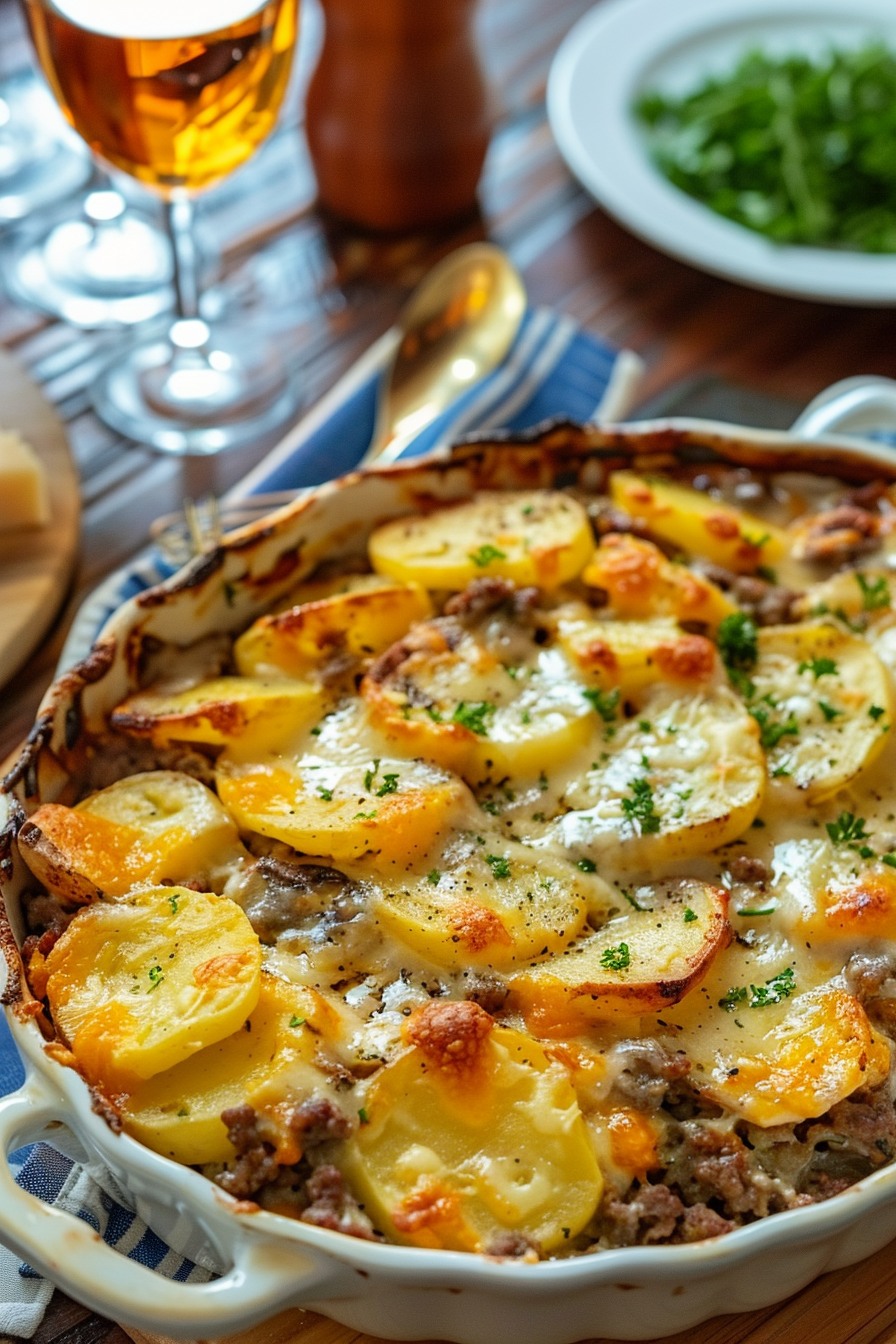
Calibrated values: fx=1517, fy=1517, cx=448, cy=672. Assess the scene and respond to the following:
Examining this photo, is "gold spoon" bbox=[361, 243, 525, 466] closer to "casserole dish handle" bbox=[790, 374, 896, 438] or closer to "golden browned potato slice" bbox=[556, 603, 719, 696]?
"casserole dish handle" bbox=[790, 374, 896, 438]

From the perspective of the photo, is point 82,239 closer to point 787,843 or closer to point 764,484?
point 764,484

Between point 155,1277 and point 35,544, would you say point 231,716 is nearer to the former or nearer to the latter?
point 155,1277

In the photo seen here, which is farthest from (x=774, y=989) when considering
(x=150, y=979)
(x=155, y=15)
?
(x=155, y=15)

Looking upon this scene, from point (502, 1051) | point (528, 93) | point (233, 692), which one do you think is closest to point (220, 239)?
point (528, 93)

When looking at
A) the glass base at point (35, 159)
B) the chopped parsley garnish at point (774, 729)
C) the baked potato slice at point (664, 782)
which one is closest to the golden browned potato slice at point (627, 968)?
the baked potato slice at point (664, 782)

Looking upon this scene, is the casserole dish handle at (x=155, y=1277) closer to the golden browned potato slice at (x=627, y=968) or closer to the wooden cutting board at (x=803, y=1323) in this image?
the wooden cutting board at (x=803, y=1323)
